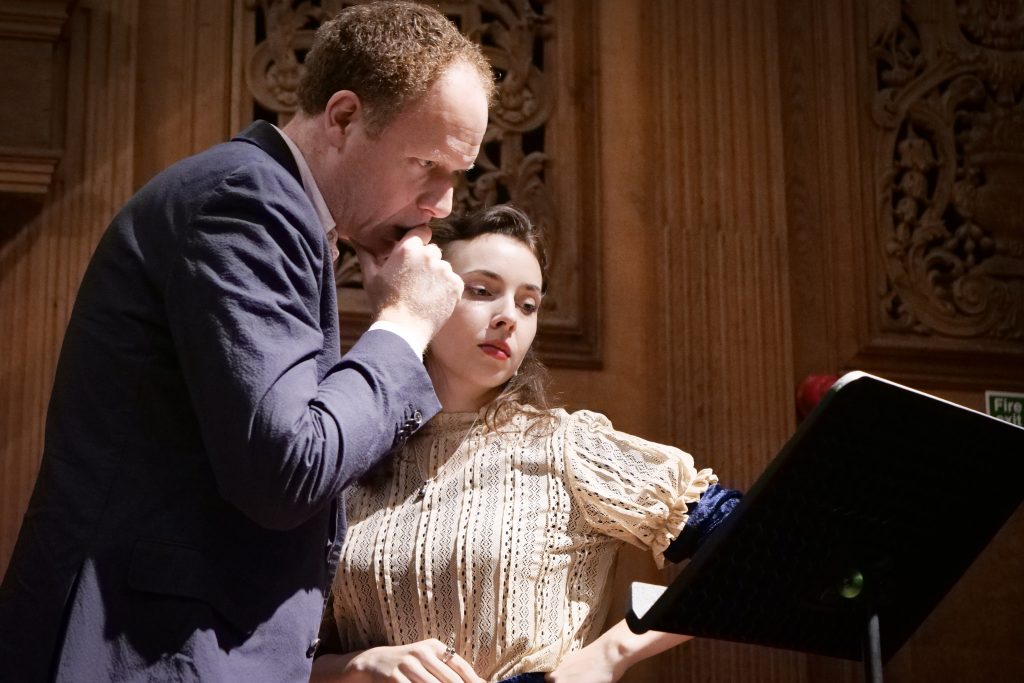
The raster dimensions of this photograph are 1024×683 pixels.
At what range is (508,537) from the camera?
241 cm

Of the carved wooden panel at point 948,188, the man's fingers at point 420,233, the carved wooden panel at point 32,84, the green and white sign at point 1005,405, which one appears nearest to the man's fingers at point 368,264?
the man's fingers at point 420,233

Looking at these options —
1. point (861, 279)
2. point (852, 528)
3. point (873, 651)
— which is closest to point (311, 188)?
point (852, 528)

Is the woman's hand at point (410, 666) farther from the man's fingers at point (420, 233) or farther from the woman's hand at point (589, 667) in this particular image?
the man's fingers at point (420, 233)

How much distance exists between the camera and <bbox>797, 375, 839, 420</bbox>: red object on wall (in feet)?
11.1

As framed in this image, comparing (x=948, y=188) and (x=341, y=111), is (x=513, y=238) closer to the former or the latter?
(x=341, y=111)

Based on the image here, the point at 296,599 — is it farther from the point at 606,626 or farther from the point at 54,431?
the point at 606,626

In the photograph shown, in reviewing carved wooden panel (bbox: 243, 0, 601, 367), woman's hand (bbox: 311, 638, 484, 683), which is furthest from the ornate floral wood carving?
woman's hand (bbox: 311, 638, 484, 683)

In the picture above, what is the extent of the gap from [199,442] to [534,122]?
2.09 m

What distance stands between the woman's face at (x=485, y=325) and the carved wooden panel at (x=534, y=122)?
0.61m

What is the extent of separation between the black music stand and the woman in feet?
2.21

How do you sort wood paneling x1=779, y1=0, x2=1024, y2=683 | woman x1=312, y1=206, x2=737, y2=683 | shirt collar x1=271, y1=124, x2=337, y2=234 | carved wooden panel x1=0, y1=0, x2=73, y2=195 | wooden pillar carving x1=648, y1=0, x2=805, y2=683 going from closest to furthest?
shirt collar x1=271, y1=124, x2=337, y2=234 < woman x1=312, y1=206, x2=737, y2=683 < carved wooden panel x1=0, y1=0, x2=73, y2=195 < wooden pillar carving x1=648, y1=0, x2=805, y2=683 < wood paneling x1=779, y1=0, x2=1024, y2=683

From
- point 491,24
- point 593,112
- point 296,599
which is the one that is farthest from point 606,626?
point 296,599

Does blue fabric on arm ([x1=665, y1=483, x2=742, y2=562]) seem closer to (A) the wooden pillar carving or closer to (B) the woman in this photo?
(B) the woman

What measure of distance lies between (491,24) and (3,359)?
1391 millimetres
